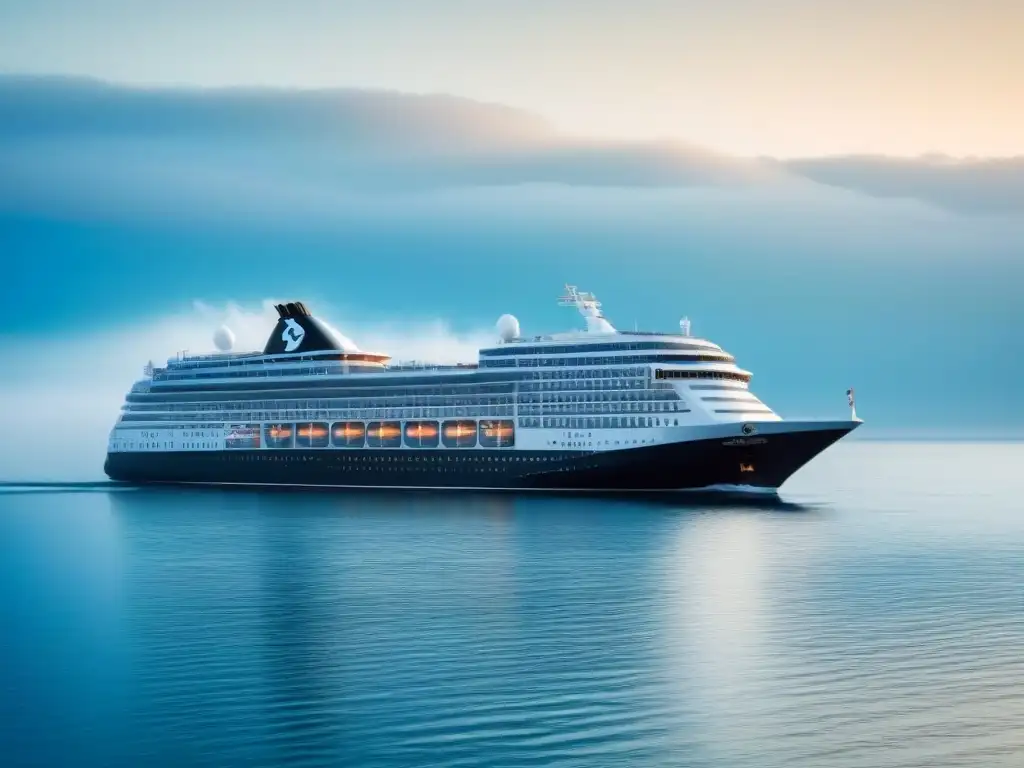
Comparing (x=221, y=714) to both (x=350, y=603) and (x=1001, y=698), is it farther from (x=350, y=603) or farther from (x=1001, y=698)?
(x=1001, y=698)

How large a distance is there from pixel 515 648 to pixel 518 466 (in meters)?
55.2

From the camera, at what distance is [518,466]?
87.6 meters

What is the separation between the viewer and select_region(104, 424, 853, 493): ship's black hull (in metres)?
78.5

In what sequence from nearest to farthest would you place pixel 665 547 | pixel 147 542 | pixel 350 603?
pixel 350 603
pixel 665 547
pixel 147 542

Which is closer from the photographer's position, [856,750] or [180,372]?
[856,750]

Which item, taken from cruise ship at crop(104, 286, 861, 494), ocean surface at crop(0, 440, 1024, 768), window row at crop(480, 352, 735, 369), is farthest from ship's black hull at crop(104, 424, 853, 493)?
ocean surface at crop(0, 440, 1024, 768)

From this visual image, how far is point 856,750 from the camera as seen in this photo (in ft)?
75.8

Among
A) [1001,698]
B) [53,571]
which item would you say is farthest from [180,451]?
[1001,698]

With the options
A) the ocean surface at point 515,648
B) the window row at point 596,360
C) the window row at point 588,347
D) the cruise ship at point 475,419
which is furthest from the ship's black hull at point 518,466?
the ocean surface at point 515,648

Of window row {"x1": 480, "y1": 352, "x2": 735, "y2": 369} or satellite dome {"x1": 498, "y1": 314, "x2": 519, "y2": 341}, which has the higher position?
satellite dome {"x1": 498, "y1": 314, "x2": 519, "y2": 341}

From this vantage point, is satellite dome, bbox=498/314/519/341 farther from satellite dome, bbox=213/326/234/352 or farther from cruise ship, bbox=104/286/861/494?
satellite dome, bbox=213/326/234/352

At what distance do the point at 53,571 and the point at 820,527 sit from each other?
43.4 metres

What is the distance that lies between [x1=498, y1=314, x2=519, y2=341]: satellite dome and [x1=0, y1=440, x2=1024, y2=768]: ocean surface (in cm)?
3102

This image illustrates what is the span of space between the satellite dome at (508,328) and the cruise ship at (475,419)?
0.34ft
